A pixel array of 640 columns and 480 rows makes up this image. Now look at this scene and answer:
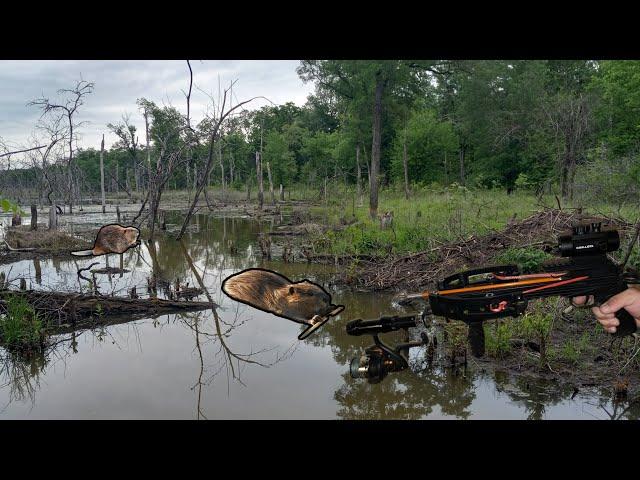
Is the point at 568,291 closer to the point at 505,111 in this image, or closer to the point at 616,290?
Result: the point at 616,290

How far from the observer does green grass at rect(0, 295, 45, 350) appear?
232 inches

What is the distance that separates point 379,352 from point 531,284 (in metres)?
0.47

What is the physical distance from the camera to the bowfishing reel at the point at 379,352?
1.07 meters

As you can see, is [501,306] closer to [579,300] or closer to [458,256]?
[579,300]

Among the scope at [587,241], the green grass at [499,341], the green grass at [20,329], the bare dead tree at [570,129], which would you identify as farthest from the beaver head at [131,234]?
the bare dead tree at [570,129]

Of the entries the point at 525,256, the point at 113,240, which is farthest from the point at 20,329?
the point at 525,256

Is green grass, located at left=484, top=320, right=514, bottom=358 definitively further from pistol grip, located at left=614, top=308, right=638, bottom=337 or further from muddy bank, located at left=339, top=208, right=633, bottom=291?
pistol grip, located at left=614, top=308, right=638, bottom=337

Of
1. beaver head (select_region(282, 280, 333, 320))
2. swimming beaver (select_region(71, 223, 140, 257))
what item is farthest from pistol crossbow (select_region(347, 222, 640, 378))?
swimming beaver (select_region(71, 223, 140, 257))

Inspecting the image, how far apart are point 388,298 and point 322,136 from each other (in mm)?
26557

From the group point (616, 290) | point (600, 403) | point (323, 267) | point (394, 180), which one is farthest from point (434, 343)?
point (394, 180)

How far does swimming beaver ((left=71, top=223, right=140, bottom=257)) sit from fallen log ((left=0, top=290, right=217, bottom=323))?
453 cm

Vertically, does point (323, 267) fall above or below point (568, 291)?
below
